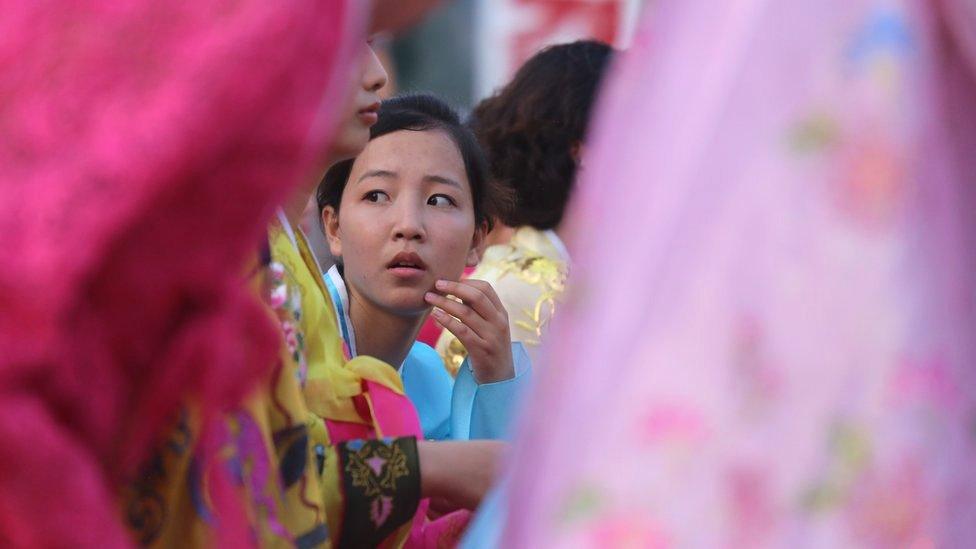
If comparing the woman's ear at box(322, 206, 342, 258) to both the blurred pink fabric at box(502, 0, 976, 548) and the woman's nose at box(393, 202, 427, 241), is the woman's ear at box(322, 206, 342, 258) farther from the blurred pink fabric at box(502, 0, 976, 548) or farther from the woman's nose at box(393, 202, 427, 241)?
the blurred pink fabric at box(502, 0, 976, 548)

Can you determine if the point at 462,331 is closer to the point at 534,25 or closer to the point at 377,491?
the point at 377,491

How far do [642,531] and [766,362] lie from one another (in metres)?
0.13

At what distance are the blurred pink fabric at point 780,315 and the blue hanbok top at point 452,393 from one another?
88 centimetres

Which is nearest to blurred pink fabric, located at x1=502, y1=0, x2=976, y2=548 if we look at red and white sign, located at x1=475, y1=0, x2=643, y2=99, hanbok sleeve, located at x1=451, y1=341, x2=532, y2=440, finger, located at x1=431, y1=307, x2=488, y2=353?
hanbok sleeve, located at x1=451, y1=341, x2=532, y2=440

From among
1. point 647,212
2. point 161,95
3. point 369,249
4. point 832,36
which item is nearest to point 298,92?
point 161,95

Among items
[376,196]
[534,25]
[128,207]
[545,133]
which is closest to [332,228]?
[376,196]

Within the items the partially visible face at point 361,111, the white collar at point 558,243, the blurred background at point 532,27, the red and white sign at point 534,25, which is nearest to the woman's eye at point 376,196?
the partially visible face at point 361,111

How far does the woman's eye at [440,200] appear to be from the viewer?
2.22 m

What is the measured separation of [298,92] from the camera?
904 millimetres

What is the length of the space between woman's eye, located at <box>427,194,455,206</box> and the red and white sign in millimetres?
2802

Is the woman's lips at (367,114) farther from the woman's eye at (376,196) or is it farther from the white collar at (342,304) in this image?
the woman's eye at (376,196)

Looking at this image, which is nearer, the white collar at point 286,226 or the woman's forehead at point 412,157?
the white collar at point 286,226

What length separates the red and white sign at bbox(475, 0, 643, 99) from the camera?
4996mm

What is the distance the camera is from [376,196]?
2.24 meters
